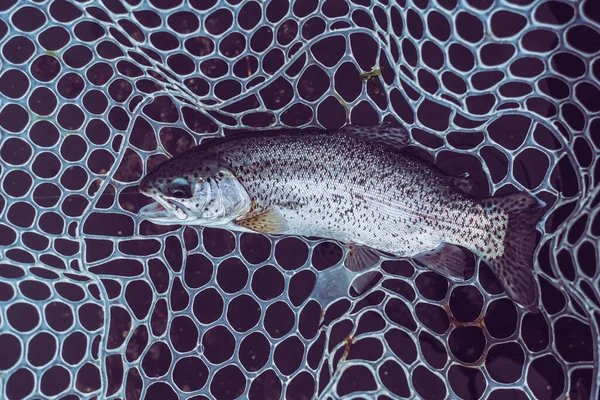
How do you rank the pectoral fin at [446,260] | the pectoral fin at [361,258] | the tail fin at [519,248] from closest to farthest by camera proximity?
the tail fin at [519,248] < the pectoral fin at [446,260] < the pectoral fin at [361,258]

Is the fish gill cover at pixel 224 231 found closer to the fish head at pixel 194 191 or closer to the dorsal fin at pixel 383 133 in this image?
the dorsal fin at pixel 383 133

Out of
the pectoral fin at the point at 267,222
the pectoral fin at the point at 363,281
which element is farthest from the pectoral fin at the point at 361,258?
the pectoral fin at the point at 267,222

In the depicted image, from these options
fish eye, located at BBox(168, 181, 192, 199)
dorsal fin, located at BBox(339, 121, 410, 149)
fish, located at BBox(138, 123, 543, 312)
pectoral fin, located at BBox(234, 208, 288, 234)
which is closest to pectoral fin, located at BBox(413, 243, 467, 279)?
fish, located at BBox(138, 123, 543, 312)

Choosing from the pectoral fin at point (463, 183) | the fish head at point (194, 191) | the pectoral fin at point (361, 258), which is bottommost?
the pectoral fin at point (361, 258)

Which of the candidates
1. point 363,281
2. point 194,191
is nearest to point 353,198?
point 363,281

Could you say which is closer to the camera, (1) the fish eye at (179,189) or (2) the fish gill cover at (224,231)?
(1) the fish eye at (179,189)

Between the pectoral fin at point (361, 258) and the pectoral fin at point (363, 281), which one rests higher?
the pectoral fin at point (361, 258)

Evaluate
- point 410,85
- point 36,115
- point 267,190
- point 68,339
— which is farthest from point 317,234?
point 36,115

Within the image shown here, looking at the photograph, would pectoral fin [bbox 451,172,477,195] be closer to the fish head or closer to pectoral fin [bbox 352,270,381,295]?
pectoral fin [bbox 352,270,381,295]
